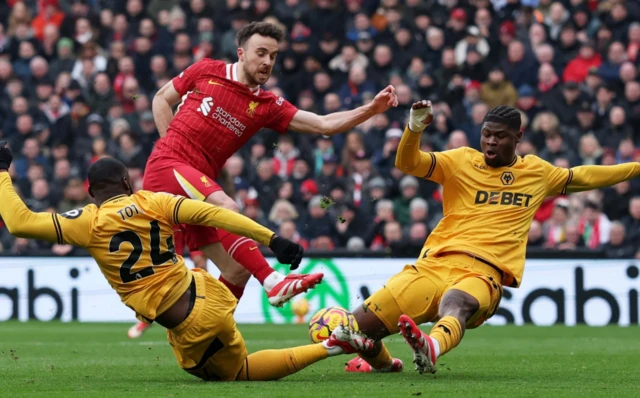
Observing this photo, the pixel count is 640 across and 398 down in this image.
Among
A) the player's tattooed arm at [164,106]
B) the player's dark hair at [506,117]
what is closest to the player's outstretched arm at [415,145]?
the player's dark hair at [506,117]

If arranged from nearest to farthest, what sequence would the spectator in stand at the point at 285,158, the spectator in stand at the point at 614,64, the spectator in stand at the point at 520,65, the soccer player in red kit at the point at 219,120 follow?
1. the soccer player in red kit at the point at 219,120
2. the spectator in stand at the point at 285,158
3. the spectator in stand at the point at 614,64
4. the spectator in stand at the point at 520,65

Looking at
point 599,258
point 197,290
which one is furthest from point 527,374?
point 599,258

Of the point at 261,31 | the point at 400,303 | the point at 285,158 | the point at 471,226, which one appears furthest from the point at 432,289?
the point at 285,158

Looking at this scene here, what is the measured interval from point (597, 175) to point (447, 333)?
2060 millimetres

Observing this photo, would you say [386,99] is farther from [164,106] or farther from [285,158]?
[285,158]

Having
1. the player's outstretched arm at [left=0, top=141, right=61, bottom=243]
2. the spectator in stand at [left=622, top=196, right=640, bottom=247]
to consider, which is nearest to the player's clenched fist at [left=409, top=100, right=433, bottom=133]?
the player's outstretched arm at [left=0, top=141, right=61, bottom=243]

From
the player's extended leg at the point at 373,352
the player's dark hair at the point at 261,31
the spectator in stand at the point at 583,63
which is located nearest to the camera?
the player's extended leg at the point at 373,352

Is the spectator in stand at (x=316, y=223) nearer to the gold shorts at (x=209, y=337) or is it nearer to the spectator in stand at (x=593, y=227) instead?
the spectator in stand at (x=593, y=227)

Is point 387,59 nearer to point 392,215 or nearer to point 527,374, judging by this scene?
point 392,215

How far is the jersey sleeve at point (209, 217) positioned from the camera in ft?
24.6

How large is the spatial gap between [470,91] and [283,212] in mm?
3809

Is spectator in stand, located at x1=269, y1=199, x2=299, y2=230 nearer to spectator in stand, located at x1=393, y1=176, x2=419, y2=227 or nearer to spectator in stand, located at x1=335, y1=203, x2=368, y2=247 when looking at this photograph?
spectator in stand, located at x1=335, y1=203, x2=368, y2=247

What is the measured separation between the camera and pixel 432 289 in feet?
28.1

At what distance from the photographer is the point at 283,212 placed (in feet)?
55.2
